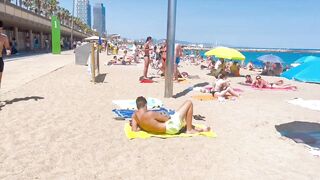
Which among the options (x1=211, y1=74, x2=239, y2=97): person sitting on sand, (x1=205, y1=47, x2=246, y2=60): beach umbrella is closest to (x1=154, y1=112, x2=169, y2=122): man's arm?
(x1=211, y1=74, x2=239, y2=97): person sitting on sand

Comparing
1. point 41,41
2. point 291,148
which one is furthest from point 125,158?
point 41,41

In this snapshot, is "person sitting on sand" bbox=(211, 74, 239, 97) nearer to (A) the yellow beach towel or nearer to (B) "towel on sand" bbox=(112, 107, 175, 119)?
(B) "towel on sand" bbox=(112, 107, 175, 119)

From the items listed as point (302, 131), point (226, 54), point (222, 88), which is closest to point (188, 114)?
point (302, 131)

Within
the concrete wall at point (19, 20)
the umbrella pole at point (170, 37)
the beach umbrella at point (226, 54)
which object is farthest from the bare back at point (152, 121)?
the concrete wall at point (19, 20)

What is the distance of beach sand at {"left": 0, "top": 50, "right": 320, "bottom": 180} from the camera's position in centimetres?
420

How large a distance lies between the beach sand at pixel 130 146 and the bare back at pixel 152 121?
0.71 ft

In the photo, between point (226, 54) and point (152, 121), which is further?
point (226, 54)

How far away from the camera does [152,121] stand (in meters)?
5.61

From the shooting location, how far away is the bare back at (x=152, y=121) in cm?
563

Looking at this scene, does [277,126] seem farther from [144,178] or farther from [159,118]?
[144,178]

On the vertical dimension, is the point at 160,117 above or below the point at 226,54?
below

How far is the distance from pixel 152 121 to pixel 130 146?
65 centimetres

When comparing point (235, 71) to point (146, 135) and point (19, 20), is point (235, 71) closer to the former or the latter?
point (146, 135)

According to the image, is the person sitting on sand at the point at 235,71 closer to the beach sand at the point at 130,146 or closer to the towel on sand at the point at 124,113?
the beach sand at the point at 130,146
